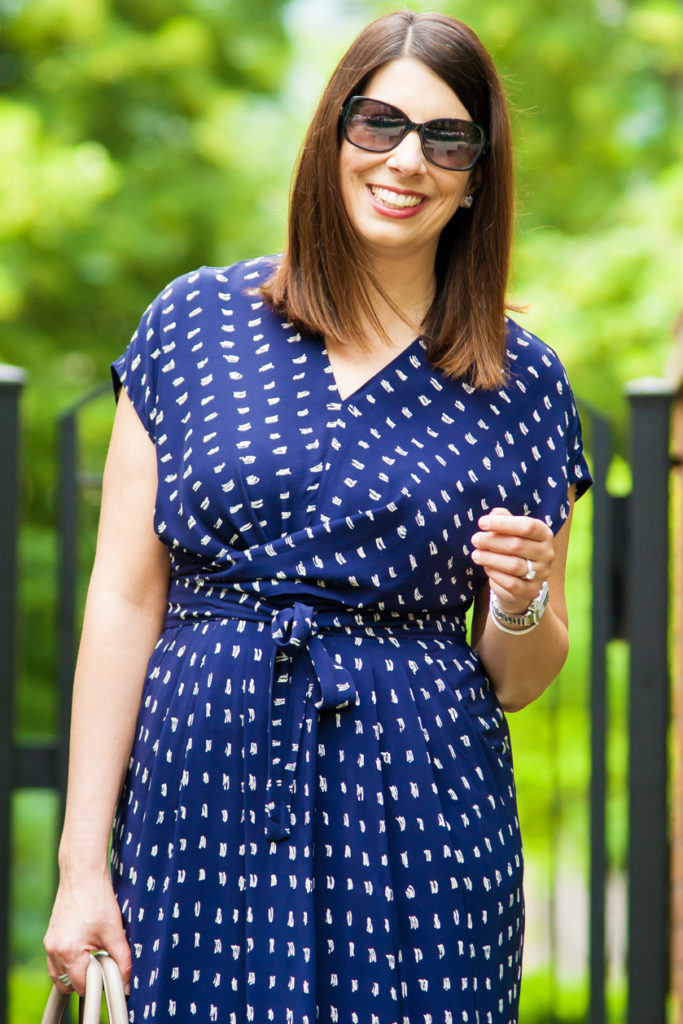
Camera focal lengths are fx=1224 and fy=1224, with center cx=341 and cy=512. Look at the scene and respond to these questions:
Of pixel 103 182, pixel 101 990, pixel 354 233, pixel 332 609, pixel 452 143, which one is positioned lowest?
pixel 101 990

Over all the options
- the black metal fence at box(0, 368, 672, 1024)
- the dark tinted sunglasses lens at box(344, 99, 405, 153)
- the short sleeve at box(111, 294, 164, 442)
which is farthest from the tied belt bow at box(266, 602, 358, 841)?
the black metal fence at box(0, 368, 672, 1024)

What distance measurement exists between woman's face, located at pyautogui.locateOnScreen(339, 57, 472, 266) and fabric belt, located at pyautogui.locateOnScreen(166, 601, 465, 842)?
0.60 metres

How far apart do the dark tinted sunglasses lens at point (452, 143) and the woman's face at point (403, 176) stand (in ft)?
0.04

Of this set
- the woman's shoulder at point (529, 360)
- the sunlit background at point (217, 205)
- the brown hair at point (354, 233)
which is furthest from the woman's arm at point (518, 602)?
the sunlit background at point (217, 205)

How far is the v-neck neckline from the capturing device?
1820 mm

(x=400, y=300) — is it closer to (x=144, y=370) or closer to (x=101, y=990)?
(x=144, y=370)

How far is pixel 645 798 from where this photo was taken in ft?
10.4

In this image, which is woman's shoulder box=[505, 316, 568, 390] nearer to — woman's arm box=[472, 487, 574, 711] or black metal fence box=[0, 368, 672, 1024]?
woman's arm box=[472, 487, 574, 711]

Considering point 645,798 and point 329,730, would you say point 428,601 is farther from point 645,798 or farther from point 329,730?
point 645,798

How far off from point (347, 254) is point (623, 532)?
157 centimetres

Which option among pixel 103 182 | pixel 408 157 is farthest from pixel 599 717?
pixel 103 182

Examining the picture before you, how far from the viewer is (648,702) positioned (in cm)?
318

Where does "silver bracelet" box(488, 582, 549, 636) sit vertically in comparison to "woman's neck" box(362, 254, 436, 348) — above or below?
below

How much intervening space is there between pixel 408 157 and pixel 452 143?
9cm
